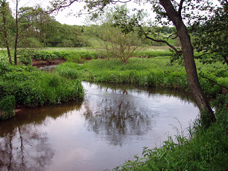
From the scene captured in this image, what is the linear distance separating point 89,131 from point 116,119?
1432 millimetres

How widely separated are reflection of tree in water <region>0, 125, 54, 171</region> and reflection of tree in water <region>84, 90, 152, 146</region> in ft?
5.97

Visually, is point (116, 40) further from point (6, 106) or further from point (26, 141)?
point (26, 141)

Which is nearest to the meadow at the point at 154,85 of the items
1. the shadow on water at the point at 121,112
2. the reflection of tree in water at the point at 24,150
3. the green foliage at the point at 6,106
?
the green foliage at the point at 6,106

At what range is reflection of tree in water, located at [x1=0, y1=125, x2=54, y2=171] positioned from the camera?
16.8 feet

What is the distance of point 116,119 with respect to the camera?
26.9 feet

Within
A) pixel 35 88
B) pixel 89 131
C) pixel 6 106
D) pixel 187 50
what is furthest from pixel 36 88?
pixel 187 50

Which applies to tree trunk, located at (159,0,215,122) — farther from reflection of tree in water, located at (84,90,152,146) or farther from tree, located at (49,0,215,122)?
reflection of tree in water, located at (84,90,152,146)

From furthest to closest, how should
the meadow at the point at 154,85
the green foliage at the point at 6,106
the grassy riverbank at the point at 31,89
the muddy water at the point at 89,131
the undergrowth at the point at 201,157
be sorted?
the grassy riverbank at the point at 31,89, the green foliage at the point at 6,106, the muddy water at the point at 89,131, the meadow at the point at 154,85, the undergrowth at the point at 201,157

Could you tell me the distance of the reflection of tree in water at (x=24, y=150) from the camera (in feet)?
16.8

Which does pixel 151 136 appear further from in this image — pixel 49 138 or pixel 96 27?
pixel 96 27

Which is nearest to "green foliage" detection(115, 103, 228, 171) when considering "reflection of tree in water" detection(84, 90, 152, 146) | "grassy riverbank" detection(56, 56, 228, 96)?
"reflection of tree in water" detection(84, 90, 152, 146)

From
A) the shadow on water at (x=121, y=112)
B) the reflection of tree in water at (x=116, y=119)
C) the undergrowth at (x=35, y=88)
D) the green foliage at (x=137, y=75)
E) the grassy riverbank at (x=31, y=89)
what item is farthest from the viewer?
the green foliage at (x=137, y=75)

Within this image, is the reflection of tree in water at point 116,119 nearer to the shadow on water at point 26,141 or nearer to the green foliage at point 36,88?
the green foliage at point 36,88

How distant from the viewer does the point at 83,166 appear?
5.10 m
